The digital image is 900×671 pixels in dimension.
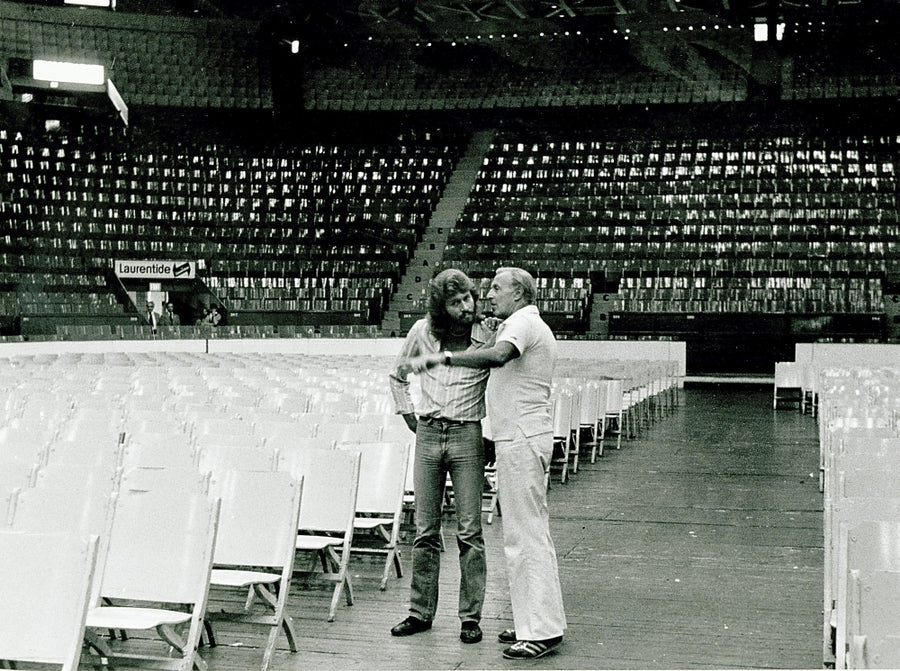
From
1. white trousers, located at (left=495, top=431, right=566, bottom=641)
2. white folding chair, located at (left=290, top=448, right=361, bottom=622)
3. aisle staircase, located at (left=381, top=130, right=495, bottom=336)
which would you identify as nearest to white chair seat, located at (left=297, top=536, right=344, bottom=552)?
white folding chair, located at (left=290, top=448, right=361, bottom=622)

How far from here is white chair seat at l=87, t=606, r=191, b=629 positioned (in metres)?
3.67

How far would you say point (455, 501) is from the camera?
184 inches

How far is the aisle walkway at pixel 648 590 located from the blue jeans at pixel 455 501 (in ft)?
0.59

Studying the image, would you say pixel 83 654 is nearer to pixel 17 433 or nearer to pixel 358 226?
pixel 17 433

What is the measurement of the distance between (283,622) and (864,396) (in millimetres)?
6364

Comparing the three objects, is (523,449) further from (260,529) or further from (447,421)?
(260,529)

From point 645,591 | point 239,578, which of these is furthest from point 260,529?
point 645,591

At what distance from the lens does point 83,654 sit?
4.13 m

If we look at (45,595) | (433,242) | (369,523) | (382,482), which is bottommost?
(45,595)

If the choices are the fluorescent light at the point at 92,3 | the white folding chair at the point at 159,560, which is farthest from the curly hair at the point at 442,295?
the fluorescent light at the point at 92,3

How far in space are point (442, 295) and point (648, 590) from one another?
78.6 inches

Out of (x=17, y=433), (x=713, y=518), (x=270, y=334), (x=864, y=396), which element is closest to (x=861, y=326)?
(x=270, y=334)

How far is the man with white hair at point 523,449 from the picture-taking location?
437cm

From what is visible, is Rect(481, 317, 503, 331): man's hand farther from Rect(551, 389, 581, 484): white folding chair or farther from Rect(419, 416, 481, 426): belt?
Rect(551, 389, 581, 484): white folding chair
